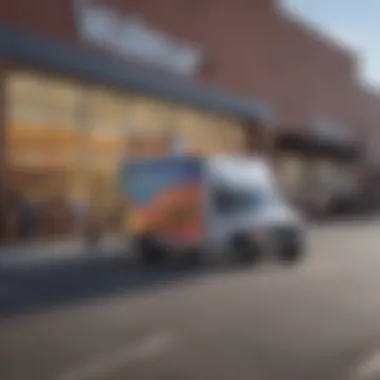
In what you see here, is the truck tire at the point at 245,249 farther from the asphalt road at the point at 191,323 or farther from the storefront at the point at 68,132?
the storefront at the point at 68,132

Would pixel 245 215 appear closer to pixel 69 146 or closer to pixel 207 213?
Result: pixel 207 213

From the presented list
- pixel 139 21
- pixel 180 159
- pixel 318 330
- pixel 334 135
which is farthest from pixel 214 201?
pixel 334 135

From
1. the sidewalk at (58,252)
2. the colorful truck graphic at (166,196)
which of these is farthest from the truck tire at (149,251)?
the sidewalk at (58,252)

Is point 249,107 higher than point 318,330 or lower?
higher

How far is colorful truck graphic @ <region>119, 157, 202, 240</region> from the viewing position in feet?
49.1

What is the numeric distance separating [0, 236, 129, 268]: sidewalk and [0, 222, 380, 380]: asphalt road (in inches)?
62.3

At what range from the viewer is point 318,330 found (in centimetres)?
812

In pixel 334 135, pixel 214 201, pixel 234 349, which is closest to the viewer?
pixel 234 349

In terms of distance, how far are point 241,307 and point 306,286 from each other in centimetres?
214

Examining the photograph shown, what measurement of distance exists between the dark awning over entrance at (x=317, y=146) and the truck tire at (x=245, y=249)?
1832cm

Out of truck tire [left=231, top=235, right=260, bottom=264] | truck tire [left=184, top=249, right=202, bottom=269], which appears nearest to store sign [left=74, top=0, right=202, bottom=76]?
truck tire [left=184, top=249, right=202, bottom=269]

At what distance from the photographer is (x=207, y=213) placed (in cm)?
1488

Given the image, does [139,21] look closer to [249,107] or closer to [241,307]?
[249,107]

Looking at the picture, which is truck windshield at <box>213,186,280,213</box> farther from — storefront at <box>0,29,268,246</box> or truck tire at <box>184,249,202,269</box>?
storefront at <box>0,29,268,246</box>
